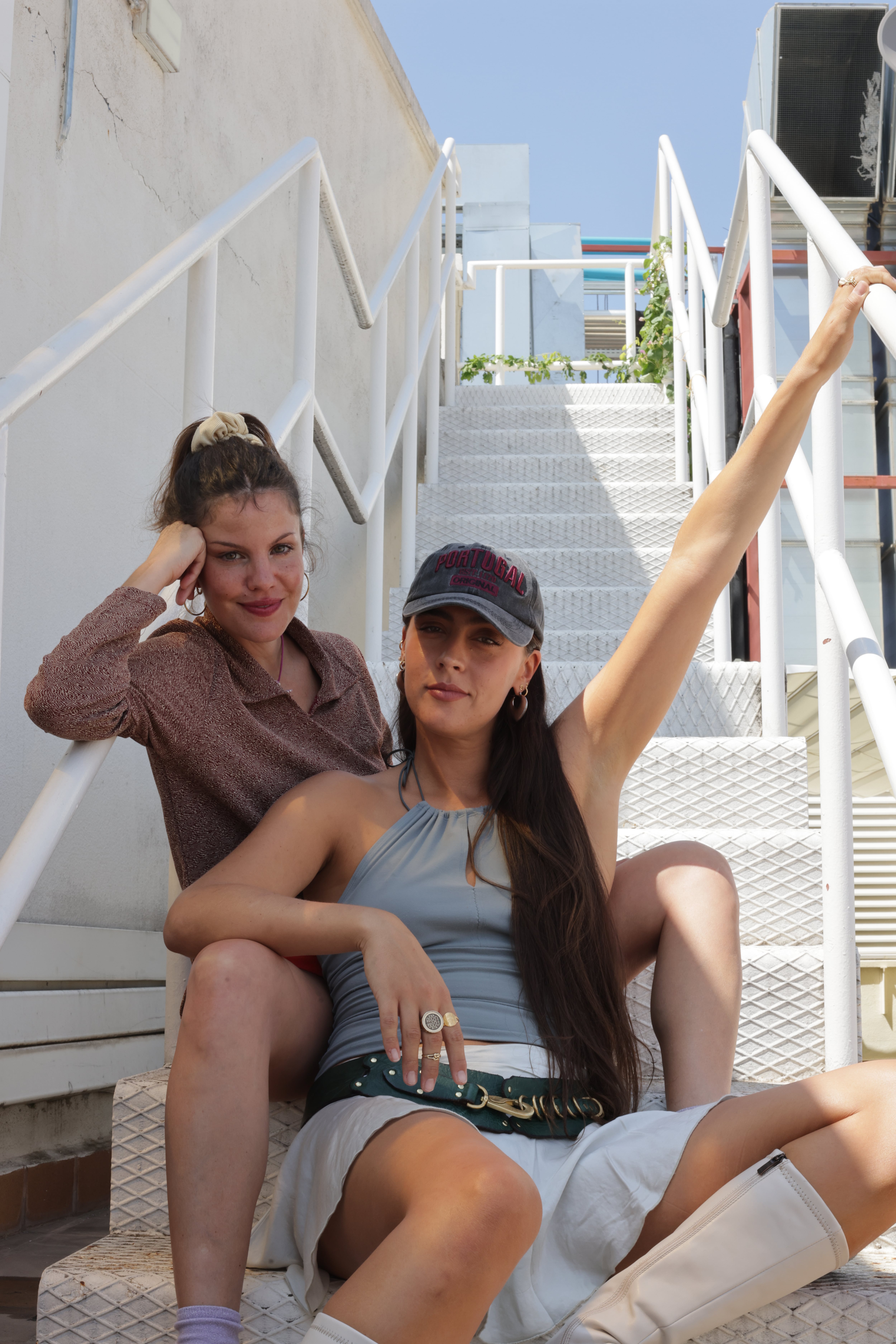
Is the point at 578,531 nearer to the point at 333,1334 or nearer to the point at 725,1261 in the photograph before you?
the point at 725,1261

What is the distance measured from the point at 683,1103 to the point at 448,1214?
342mm

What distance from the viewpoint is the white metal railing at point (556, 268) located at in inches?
235

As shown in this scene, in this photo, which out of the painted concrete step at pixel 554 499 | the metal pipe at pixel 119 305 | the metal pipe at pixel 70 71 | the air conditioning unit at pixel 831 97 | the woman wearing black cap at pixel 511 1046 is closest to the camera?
the woman wearing black cap at pixel 511 1046

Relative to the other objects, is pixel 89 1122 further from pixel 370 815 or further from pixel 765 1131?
pixel 765 1131

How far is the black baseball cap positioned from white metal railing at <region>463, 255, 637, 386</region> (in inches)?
184

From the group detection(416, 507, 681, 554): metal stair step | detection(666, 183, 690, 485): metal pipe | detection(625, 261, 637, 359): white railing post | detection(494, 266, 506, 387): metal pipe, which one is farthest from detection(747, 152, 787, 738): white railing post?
detection(625, 261, 637, 359): white railing post

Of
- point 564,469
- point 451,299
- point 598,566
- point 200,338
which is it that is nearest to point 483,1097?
point 200,338

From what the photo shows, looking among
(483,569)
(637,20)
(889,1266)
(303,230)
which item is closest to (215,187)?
(303,230)

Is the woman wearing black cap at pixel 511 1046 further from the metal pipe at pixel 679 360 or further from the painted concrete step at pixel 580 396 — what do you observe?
the painted concrete step at pixel 580 396

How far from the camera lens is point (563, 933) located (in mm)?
1070

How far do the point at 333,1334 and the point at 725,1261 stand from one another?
0.96ft

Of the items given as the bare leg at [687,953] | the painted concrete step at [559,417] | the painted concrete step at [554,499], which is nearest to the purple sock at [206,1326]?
the bare leg at [687,953]

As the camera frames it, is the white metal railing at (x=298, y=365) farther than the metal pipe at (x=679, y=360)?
No

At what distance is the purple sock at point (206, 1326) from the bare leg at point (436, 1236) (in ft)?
0.30
